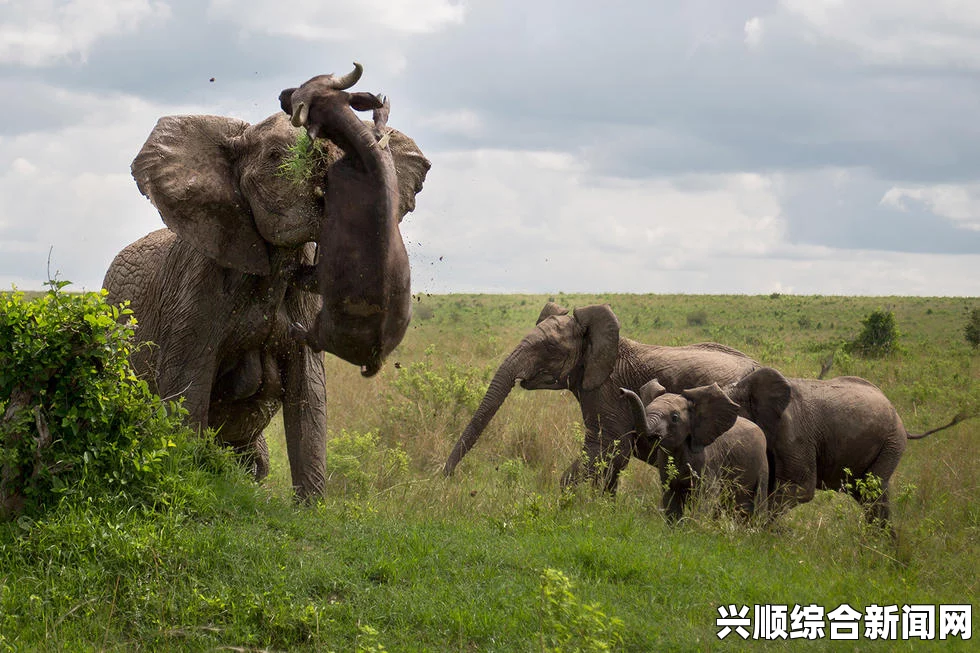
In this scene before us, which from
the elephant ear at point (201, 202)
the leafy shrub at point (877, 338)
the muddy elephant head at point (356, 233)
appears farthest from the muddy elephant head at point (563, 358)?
the leafy shrub at point (877, 338)

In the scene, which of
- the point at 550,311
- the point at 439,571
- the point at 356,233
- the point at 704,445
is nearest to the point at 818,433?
the point at 704,445

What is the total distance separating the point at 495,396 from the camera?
11.0 meters

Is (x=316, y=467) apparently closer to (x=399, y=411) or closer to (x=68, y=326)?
(x=68, y=326)

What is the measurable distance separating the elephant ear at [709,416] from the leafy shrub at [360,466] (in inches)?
121

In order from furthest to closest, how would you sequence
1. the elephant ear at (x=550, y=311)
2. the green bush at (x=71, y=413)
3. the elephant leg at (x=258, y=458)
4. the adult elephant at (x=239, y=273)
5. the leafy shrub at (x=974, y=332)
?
the leafy shrub at (x=974, y=332) < the elephant ear at (x=550, y=311) < the elephant leg at (x=258, y=458) < the green bush at (x=71, y=413) < the adult elephant at (x=239, y=273)

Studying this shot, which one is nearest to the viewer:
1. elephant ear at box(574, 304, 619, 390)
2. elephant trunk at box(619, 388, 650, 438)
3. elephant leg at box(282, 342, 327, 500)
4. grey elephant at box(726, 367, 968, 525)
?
elephant leg at box(282, 342, 327, 500)

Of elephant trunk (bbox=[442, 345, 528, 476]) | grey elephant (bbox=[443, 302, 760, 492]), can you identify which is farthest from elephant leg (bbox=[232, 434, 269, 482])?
elephant trunk (bbox=[442, 345, 528, 476])

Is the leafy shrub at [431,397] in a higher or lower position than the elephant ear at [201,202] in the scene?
lower

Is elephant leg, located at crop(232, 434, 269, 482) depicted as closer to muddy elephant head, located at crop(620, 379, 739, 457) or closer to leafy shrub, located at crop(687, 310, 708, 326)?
muddy elephant head, located at crop(620, 379, 739, 457)

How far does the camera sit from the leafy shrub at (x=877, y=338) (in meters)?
26.0

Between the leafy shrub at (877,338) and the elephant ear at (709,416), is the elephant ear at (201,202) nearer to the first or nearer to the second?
the elephant ear at (709,416)

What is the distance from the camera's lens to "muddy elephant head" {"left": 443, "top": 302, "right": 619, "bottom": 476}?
1091 cm

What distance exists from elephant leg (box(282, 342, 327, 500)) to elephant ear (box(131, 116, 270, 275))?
0.95m

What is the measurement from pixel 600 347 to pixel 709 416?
2.07 metres
